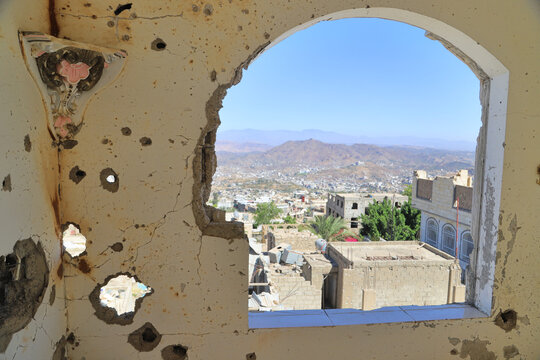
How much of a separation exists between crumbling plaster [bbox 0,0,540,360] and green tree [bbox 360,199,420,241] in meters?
21.8

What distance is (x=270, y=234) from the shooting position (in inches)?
762

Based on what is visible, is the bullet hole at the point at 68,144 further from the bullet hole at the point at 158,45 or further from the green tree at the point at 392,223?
the green tree at the point at 392,223

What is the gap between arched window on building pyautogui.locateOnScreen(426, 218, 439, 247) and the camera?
67.1 feet

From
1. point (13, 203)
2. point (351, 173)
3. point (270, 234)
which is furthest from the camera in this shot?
point (351, 173)

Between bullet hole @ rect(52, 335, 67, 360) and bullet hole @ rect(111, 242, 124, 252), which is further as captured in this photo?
bullet hole @ rect(111, 242, 124, 252)

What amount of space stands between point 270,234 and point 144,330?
17.2m

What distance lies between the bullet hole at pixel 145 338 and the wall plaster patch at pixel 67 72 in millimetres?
1398

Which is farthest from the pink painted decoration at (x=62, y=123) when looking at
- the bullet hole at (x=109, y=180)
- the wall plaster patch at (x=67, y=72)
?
the bullet hole at (x=109, y=180)

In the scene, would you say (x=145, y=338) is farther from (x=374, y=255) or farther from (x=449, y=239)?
(x=449, y=239)

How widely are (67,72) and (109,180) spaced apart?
71cm

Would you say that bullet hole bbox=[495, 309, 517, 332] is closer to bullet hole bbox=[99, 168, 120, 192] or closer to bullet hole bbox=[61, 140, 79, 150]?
bullet hole bbox=[99, 168, 120, 192]

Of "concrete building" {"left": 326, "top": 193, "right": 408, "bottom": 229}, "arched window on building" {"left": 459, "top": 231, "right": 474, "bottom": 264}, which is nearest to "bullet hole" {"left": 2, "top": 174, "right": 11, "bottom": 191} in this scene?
"arched window on building" {"left": 459, "top": 231, "right": 474, "bottom": 264}

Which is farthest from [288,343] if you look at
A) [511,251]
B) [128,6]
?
[128,6]

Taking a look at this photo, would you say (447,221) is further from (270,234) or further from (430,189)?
(270,234)
